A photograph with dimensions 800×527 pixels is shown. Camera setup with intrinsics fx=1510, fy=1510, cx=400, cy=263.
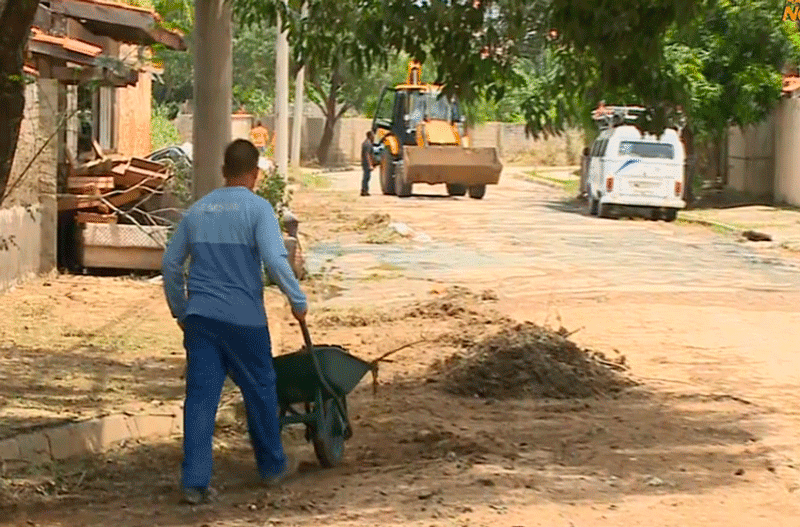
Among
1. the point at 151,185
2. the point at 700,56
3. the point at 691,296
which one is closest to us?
the point at 691,296

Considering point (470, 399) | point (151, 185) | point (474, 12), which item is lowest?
point (470, 399)

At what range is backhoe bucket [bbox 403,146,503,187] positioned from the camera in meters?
37.8

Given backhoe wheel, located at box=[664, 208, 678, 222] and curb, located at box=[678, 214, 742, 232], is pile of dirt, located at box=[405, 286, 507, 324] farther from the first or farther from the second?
backhoe wheel, located at box=[664, 208, 678, 222]

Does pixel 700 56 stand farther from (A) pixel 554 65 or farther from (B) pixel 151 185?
(A) pixel 554 65

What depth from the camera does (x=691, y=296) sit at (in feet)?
58.4

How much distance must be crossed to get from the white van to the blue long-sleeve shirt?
2496 centimetres

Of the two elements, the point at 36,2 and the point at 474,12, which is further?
the point at 474,12

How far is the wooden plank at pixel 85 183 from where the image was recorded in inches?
727

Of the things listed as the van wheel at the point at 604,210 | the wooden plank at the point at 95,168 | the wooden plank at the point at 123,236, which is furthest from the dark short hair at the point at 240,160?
the van wheel at the point at 604,210

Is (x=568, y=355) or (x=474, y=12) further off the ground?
(x=474, y=12)

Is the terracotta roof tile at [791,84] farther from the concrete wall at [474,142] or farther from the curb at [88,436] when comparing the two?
the curb at [88,436]

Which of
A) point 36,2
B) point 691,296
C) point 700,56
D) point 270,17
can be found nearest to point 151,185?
point 691,296

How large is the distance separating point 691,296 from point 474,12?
910 centimetres

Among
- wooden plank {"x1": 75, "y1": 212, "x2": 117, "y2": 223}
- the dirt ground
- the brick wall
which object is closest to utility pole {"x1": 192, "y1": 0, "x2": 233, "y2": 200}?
the dirt ground
